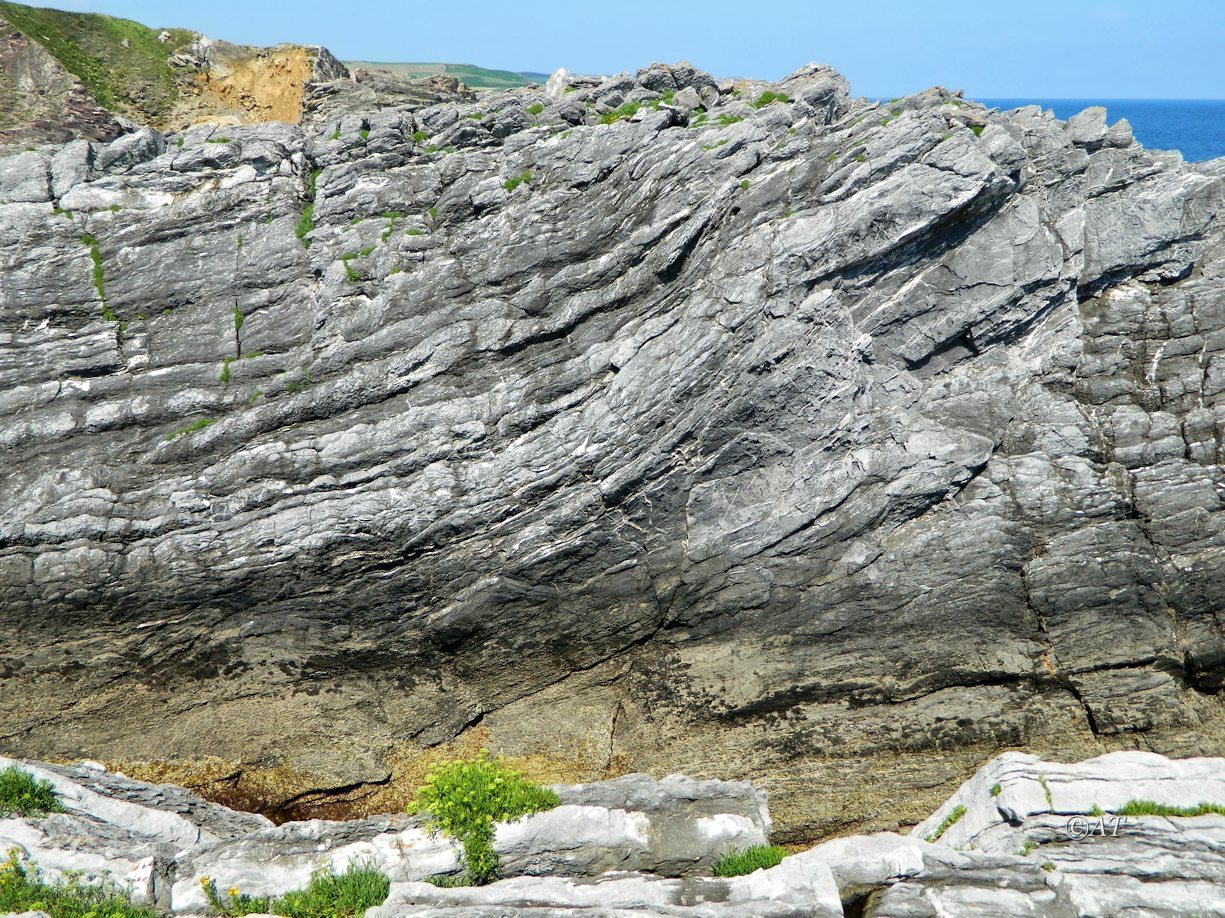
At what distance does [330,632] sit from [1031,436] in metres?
17.2

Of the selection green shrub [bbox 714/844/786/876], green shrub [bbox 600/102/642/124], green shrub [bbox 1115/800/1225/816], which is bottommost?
green shrub [bbox 714/844/786/876]

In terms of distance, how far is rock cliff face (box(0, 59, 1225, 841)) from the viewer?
62.0ft

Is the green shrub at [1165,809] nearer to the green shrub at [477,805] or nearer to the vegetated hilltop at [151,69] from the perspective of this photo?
the green shrub at [477,805]

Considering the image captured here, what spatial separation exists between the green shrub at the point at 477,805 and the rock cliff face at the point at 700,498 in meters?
4.84

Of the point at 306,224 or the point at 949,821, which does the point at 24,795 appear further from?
the point at 949,821

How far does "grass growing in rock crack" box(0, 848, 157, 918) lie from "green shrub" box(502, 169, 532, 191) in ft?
57.6

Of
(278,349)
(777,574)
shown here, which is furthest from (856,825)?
(278,349)

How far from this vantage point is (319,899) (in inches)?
518

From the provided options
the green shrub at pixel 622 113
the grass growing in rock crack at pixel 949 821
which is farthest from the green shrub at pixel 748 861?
the green shrub at pixel 622 113

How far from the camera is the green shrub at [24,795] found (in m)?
14.7

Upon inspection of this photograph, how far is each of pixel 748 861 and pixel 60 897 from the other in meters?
10.7

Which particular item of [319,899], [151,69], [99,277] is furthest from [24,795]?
[151,69]

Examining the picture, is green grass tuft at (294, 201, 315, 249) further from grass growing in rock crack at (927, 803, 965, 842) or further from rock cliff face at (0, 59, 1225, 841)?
grass growing in rock crack at (927, 803, 965, 842)

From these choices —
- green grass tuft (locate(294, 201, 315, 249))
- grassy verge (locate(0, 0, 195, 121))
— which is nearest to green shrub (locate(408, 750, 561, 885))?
green grass tuft (locate(294, 201, 315, 249))
